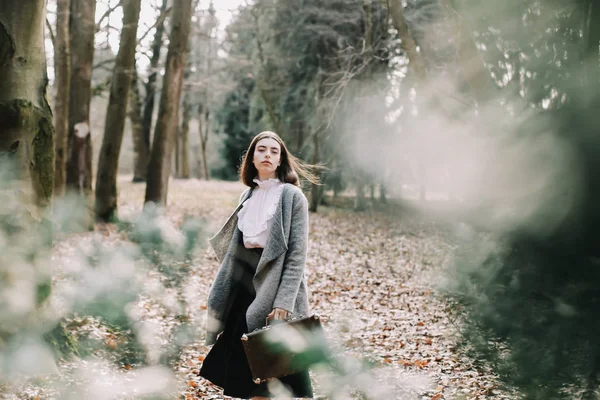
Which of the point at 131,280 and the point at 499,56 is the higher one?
the point at 499,56

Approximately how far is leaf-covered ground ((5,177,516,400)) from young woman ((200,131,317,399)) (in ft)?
3.06

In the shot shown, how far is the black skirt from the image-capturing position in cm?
360

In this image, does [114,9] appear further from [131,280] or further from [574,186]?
[574,186]

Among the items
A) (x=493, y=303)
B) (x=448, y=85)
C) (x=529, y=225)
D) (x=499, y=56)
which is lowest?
(x=493, y=303)

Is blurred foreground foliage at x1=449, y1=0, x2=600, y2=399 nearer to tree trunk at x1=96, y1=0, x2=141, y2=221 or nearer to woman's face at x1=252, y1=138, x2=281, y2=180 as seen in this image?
woman's face at x1=252, y1=138, x2=281, y2=180

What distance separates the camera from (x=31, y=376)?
4137mm

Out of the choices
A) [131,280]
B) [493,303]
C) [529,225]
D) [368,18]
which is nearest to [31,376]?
[493,303]

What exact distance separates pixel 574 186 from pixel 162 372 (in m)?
3.93

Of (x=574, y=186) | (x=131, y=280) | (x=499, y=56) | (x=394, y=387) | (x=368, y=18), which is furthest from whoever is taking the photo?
(x=368, y=18)

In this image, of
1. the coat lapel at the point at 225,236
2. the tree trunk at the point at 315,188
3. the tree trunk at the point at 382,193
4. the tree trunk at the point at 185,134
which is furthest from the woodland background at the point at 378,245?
the tree trunk at the point at 185,134

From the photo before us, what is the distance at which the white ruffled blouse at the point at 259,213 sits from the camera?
3.63 metres

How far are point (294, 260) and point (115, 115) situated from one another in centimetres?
1022

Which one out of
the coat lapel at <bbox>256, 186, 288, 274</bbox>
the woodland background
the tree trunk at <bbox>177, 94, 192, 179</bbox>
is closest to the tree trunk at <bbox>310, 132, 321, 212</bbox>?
the woodland background

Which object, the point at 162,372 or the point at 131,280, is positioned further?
the point at 131,280
